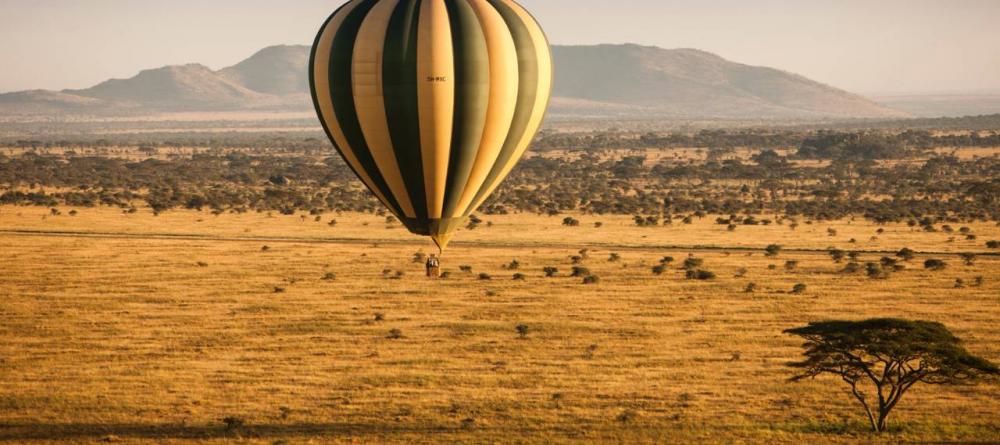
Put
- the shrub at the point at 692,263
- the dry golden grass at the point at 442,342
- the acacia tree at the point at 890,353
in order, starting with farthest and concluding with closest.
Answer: the shrub at the point at 692,263 < the acacia tree at the point at 890,353 < the dry golden grass at the point at 442,342

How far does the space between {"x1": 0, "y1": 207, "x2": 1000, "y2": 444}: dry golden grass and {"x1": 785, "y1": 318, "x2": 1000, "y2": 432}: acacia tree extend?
2.32 feet

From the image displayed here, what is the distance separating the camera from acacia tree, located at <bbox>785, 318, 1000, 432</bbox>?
29672 mm

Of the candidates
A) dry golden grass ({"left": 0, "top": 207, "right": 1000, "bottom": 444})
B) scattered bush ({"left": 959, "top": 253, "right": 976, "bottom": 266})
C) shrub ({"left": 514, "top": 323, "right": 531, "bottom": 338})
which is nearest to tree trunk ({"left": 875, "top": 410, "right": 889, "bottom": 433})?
dry golden grass ({"left": 0, "top": 207, "right": 1000, "bottom": 444})

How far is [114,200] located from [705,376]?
65891 millimetres

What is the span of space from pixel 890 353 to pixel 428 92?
12504 mm

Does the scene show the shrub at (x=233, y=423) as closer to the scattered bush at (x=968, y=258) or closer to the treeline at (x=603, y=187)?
the scattered bush at (x=968, y=258)

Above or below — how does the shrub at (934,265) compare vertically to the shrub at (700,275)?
above

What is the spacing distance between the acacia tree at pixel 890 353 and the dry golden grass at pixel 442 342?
2.32ft

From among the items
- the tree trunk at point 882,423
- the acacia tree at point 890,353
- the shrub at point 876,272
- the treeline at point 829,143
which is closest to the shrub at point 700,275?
the shrub at point 876,272

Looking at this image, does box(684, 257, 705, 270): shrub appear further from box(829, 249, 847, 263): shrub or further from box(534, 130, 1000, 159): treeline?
box(534, 130, 1000, 159): treeline

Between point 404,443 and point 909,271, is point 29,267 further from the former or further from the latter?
point 909,271

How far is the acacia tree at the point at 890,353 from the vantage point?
97.3 feet

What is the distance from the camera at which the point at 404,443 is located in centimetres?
2775

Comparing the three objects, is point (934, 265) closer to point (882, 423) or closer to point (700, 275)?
point (700, 275)
